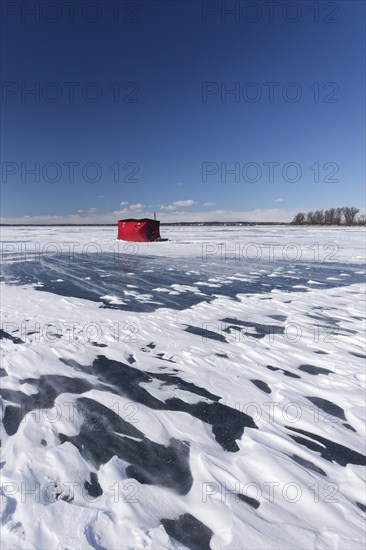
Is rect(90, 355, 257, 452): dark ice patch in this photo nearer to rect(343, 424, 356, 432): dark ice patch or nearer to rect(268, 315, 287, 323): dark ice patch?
rect(343, 424, 356, 432): dark ice patch

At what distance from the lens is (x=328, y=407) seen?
2857mm

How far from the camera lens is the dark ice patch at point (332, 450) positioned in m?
2.23

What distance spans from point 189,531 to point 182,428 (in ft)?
A: 2.80

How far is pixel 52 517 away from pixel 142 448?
2.45 ft

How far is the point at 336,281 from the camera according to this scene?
27.5ft

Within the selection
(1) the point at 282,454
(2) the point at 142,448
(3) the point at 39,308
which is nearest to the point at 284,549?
(1) the point at 282,454

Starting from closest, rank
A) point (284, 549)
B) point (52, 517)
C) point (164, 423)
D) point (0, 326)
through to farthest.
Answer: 1. point (284, 549)
2. point (52, 517)
3. point (164, 423)
4. point (0, 326)

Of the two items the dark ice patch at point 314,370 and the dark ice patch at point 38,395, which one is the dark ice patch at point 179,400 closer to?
the dark ice patch at point 38,395

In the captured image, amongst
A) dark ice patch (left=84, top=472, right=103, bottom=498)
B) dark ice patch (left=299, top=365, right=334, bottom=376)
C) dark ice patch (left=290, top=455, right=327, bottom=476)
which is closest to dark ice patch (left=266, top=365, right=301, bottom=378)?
dark ice patch (left=299, top=365, right=334, bottom=376)

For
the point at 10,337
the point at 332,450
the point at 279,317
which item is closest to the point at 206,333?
the point at 279,317

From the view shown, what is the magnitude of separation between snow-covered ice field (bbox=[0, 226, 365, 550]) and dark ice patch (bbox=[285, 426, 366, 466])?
11mm

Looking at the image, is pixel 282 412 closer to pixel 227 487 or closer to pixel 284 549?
pixel 227 487

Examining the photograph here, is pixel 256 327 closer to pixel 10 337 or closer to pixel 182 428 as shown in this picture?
pixel 182 428

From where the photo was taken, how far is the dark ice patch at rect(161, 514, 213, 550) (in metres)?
1.63
